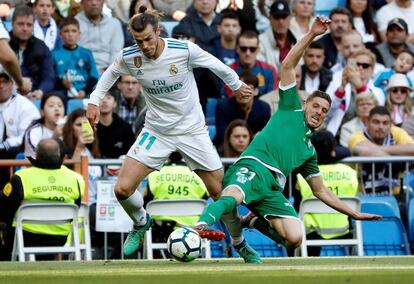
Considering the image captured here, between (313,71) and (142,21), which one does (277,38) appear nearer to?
(313,71)

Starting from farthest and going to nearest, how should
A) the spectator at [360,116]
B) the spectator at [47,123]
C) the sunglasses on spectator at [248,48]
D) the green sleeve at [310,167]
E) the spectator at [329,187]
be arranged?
the sunglasses on spectator at [248,48]
the spectator at [360,116]
the spectator at [47,123]
the spectator at [329,187]
the green sleeve at [310,167]

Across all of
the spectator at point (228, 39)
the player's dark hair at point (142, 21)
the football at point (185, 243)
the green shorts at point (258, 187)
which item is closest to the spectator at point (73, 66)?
the spectator at point (228, 39)

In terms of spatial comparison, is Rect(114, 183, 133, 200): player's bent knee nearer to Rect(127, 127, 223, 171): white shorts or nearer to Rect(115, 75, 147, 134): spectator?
Rect(127, 127, 223, 171): white shorts

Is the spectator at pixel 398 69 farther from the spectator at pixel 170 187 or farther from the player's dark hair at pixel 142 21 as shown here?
the player's dark hair at pixel 142 21

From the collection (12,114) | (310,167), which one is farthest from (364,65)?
(310,167)

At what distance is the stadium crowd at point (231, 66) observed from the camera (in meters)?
17.0

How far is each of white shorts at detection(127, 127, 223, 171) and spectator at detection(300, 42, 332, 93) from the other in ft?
18.2

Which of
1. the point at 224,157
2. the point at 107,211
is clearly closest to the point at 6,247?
the point at 107,211

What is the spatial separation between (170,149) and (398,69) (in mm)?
6822

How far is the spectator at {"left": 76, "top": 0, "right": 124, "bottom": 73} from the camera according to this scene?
1941 centimetres

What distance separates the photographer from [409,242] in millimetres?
16219

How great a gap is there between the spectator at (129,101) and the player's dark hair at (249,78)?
1.40 meters

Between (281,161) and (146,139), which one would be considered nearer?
(281,161)

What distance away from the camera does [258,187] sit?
12.8 meters
